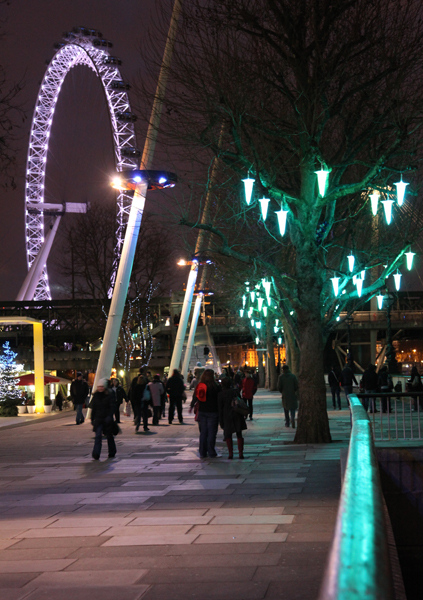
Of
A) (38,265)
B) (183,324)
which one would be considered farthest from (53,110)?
(183,324)

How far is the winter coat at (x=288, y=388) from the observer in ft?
71.9

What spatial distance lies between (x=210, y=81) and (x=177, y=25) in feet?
7.72

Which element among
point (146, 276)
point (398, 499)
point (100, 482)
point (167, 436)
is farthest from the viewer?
point (146, 276)

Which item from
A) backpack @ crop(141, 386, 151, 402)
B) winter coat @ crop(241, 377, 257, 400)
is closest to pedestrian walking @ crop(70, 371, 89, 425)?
backpack @ crop(141, 386, 151, 402)

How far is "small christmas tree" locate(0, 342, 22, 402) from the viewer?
115 feet

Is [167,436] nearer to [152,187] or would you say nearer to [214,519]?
[152,187]

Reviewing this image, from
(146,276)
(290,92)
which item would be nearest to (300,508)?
(290,92)

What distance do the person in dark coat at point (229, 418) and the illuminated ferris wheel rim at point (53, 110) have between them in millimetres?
35589

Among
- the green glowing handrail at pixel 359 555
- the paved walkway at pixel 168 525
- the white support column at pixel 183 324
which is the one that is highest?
the white support column at pixel 183 324

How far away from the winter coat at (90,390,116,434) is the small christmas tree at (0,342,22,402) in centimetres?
2000

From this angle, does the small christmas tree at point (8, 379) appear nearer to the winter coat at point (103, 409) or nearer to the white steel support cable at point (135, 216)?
the white steel support cable at point (135, 216)

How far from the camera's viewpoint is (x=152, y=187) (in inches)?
935

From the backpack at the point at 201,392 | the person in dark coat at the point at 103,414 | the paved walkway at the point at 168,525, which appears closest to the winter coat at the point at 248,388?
the paved walkway at the point at 168,525

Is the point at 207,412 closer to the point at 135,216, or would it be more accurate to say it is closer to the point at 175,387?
the point at 175,387
